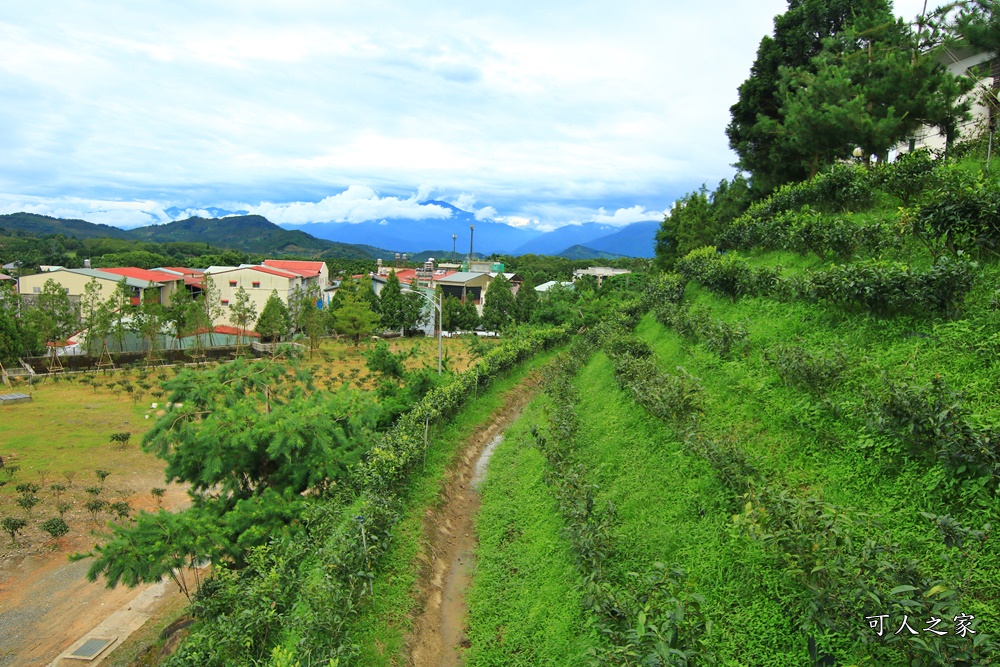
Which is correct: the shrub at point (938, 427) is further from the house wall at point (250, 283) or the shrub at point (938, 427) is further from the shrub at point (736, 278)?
the house wall at point (250, 283)

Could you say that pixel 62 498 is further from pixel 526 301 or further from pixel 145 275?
pixel 145 275

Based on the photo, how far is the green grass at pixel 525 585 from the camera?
6.79 m

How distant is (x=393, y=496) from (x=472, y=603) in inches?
103

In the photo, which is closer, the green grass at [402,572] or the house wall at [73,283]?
the green grass at [402,572]

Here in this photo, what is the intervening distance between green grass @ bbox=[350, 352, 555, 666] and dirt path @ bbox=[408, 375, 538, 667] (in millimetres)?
173

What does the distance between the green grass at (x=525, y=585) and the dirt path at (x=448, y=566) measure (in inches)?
9.3

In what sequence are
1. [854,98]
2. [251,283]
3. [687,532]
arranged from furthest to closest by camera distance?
1. [251,283]
2. [854,98]
3. [687,532]

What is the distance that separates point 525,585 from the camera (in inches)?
323

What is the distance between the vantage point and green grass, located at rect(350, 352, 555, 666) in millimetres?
6945

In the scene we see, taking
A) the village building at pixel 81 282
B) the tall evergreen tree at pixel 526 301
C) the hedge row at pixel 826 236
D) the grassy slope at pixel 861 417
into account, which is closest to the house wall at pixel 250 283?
the village building at pixel 81 282

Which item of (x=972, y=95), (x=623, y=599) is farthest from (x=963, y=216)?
(x=972, y=95)

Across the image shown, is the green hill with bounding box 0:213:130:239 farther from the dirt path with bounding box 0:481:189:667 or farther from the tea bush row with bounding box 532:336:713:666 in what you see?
the tea bush row with bounding box 532:336:713:666

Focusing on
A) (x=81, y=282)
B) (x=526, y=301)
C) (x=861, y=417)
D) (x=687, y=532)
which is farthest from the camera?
(x=526, y=301)

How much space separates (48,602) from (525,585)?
40.3 ft
